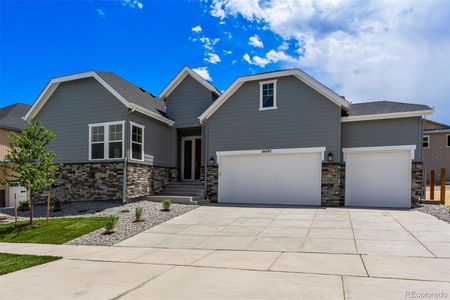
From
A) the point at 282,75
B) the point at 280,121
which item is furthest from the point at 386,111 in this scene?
the point at 282,75

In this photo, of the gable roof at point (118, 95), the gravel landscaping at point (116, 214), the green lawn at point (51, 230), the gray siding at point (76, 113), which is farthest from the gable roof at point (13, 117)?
the green lawn at point (51, 230)

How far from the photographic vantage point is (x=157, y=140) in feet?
55.7

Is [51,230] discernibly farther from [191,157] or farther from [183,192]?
[191,157]

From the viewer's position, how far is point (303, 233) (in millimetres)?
8914

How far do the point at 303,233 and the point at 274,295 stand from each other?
14.9 feet

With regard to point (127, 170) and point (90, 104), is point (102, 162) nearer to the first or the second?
point (127, 170)

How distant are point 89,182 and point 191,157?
5504 mm

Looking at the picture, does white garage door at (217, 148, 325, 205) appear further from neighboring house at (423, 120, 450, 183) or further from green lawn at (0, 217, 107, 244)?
neighboring house at (423, 120, 450, 183)

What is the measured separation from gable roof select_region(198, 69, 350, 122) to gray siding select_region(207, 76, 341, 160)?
0.19 metres

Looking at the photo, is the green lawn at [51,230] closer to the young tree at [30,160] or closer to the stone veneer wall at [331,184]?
the young tree at [30,160]

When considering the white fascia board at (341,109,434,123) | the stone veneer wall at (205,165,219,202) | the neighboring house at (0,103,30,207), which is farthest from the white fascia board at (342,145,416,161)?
the neighboring house at (0,103,30,207)

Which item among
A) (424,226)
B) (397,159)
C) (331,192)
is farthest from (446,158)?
(424,226)

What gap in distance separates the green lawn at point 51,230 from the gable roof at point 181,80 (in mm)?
8814

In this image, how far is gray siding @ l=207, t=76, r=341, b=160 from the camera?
1420 cm
